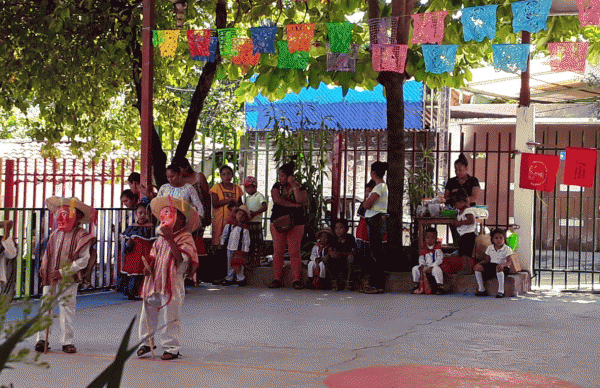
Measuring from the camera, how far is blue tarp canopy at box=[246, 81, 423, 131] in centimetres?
2059

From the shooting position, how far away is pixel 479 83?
19172 mm

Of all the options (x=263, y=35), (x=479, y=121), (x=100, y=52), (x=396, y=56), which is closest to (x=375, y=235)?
(x=396, y=56)

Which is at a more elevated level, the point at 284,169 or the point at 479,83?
the point at 479,83

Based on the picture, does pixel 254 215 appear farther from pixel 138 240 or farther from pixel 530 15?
pixel 530 15

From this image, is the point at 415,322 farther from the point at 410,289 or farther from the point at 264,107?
the point at 264,107

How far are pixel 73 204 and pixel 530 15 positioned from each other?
650cm

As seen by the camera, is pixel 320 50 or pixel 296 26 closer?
pixel 296 26

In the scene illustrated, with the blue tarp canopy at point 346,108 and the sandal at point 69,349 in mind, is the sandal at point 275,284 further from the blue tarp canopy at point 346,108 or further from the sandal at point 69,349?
the blue tarp canopy at point 346,108

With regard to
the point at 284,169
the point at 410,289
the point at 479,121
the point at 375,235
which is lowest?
the point at 410,289

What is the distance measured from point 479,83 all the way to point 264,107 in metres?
5.30

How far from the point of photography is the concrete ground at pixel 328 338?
22.0ft

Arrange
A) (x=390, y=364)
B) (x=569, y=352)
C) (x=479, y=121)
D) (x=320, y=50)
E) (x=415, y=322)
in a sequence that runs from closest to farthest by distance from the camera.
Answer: (x=390, y=364) < (x=569, y=352) < (x=415, y=322) < (x=320, y=50) < (x=479, y=121)

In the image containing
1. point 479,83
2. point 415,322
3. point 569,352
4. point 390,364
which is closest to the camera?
point 390,364

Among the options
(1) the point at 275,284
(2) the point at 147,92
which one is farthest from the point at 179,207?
(1) the point at 275,284
